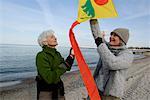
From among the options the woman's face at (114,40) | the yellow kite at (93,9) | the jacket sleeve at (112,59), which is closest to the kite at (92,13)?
the yellow kite at (93,9)

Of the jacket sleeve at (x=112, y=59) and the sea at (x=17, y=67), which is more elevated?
the jacket sleeve at (x=112, y=59)

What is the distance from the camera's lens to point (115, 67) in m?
3.25

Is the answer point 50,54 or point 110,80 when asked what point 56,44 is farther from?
point 110,80

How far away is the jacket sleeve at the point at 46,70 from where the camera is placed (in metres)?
3.40

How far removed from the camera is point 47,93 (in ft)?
11.7

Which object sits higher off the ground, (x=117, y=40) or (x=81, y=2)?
(x=81, y=2)

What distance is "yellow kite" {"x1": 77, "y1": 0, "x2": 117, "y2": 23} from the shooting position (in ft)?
11.0

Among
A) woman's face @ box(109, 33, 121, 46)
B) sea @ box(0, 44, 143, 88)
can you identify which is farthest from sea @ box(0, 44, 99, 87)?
woman's face @ box(109, 33, 121, 46)

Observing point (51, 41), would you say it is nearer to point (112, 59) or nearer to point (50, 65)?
point (50, 65)

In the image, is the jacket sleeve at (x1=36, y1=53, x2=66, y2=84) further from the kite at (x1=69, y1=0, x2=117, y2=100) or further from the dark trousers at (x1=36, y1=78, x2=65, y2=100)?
the kite at (x1=69, y1=0, x2=117, y2=100)

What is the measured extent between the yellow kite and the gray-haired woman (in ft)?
0.72

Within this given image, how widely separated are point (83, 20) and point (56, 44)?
52 cm

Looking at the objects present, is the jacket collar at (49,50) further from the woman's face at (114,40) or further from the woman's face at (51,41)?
the woman's face at (114,40)

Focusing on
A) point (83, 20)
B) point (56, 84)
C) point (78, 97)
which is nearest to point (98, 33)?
point (83, 20)
